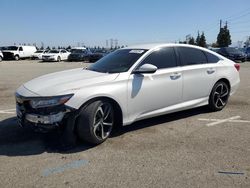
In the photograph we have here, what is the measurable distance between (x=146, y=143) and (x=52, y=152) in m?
1.49

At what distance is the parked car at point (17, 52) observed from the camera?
3616cm

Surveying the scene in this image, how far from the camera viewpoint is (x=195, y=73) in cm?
568

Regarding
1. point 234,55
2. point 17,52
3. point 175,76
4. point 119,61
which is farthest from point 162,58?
point 17,52

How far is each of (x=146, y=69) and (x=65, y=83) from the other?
137 centimetres

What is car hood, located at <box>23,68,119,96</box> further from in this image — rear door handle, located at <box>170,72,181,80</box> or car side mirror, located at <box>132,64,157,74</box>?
rear door handle, located at <box>170,72,181,80</box>

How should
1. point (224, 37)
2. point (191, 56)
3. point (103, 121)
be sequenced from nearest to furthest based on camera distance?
point (103, 121), point (191, 56), point (224, 37)

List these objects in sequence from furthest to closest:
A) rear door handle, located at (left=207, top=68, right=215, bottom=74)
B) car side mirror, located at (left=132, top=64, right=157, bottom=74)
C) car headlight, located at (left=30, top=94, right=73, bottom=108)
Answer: rear door handle, located at (left=207, top=68, right=215, bottom=74) → car side mirror, located at (left=132, top=64, right=157, bottom=74) → car headlight, located at (left=30, top=94, right=73, bottom=108)

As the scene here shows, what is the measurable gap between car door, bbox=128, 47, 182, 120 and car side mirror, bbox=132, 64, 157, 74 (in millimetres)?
71

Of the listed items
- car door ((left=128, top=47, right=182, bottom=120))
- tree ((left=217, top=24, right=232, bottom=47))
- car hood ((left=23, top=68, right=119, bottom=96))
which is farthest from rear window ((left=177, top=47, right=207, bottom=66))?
tree ((left=217, top=24, right=232, bottom=47))

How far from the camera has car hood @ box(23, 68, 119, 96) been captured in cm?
414

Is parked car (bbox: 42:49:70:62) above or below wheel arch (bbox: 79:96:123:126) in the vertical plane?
above

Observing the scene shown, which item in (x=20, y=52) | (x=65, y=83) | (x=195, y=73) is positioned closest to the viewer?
(x=65, y=83)

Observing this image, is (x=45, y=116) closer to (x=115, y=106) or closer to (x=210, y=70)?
(x=115, y=106)

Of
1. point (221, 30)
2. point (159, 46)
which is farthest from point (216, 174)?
point (221, 30)
